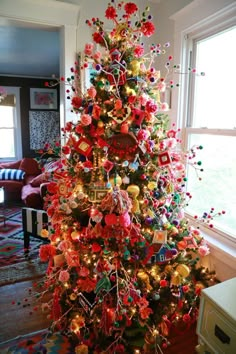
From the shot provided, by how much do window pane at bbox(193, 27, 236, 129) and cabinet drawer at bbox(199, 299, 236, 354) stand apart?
112 centimetres

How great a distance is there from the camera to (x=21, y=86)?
538 centimetres

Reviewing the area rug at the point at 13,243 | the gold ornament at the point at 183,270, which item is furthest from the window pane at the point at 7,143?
the gold ornament at the point at 183,270

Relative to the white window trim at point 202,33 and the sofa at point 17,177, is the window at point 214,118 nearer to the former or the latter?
the white window trim at point 202,33

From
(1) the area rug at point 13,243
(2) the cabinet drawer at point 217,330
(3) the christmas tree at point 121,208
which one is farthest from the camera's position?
(1) the area rug at point 13,243

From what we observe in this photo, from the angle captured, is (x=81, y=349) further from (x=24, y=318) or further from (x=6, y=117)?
(x=6, y=117)

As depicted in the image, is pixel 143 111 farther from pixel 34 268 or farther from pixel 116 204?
pixel 34 268

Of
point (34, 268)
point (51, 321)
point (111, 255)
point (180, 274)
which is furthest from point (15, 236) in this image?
point (180, 274)

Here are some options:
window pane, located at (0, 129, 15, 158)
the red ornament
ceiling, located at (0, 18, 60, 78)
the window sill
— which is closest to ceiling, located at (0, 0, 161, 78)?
ceiling, located at (0, 18, 60, 78)

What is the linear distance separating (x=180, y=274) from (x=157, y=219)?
363mm

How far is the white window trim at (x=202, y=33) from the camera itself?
1568mm

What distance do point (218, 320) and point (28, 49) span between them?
3.85 metres

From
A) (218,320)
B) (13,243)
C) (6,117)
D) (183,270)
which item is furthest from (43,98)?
(218,320)

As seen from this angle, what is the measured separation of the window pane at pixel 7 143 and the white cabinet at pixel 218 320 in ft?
17.3

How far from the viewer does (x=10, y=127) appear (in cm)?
543
